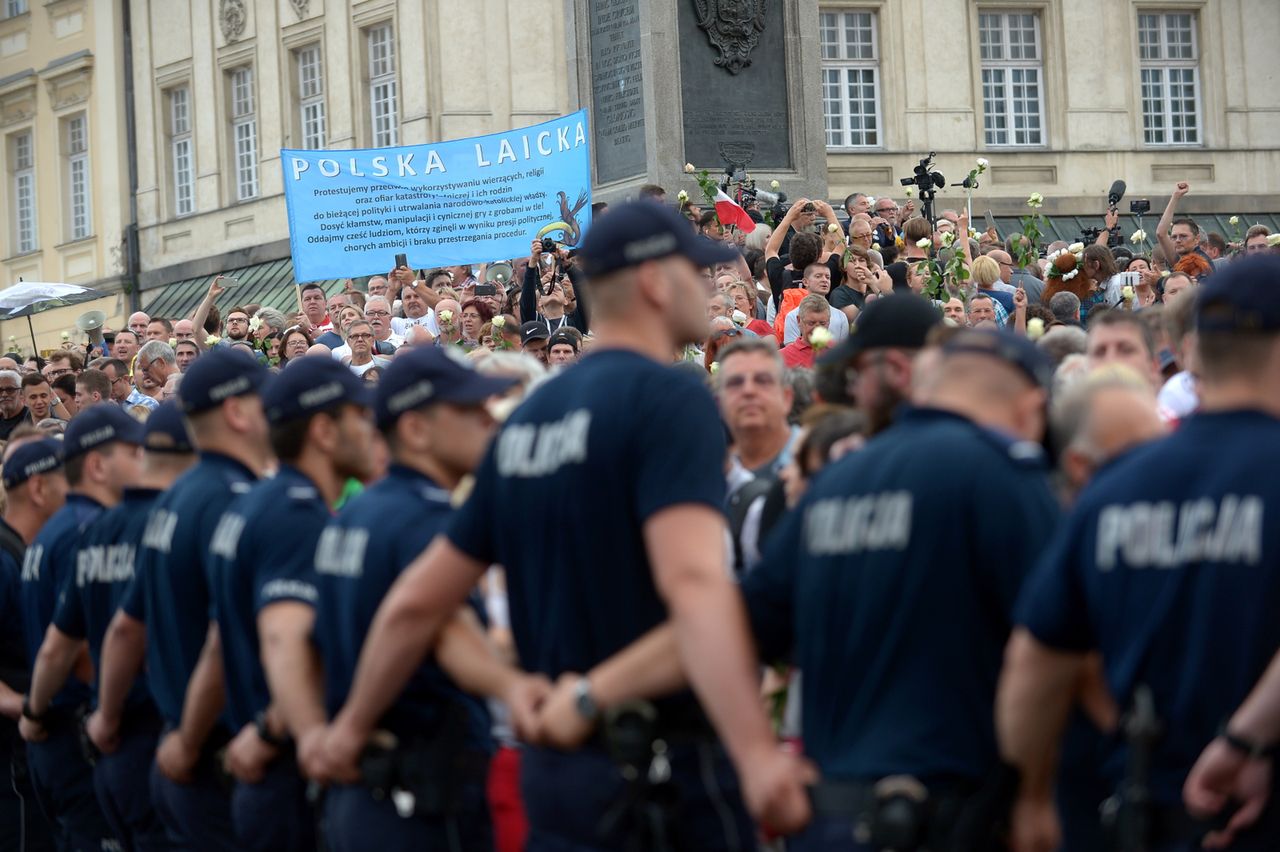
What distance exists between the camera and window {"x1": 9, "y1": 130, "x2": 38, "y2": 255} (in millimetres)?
48938

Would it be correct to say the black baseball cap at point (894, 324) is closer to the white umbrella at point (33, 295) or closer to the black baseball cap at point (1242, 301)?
the black baseball cap at point (1242, 301)

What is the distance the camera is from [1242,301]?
15.7 ft

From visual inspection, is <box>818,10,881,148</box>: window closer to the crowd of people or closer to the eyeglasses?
the eyeglasses

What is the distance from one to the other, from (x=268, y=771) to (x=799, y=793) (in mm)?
2222

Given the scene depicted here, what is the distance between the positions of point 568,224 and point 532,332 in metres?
→ 4.32

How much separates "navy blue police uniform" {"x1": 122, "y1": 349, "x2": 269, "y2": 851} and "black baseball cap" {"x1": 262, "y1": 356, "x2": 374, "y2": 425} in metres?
0.48

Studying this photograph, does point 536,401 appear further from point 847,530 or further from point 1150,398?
point 1150,398

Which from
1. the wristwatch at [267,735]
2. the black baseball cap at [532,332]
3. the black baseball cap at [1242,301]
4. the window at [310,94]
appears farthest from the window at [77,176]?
the black baseball cap at [1242,301]

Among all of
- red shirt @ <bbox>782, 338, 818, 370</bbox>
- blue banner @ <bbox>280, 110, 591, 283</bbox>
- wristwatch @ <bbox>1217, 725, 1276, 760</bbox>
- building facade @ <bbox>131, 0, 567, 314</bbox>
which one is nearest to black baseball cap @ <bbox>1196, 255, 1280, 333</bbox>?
wristwatch @ <bbox>1217, 725, 1276, 760</bbox>

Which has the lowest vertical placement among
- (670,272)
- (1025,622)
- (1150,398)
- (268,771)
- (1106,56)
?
(268,771)

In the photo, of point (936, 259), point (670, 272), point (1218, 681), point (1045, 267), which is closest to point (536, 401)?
point (670, 272)

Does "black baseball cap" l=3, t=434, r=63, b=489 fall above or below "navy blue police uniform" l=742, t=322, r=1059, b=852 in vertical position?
above

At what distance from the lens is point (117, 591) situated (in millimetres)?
7680

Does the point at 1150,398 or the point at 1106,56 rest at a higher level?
the point at 1106,56
